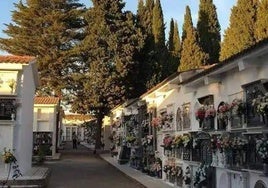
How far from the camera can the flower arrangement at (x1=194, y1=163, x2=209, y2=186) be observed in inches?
471

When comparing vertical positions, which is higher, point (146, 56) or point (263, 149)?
point (146, 56)

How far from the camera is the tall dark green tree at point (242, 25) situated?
2216 centimetres

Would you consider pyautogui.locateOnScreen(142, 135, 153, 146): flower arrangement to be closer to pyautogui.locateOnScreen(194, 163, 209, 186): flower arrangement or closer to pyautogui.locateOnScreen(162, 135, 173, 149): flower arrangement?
pyautogui.locateOnScreen(162, 135, 173, 149): flower arrangement

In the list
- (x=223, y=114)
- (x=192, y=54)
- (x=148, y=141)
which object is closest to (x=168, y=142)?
(x=148, y=141)

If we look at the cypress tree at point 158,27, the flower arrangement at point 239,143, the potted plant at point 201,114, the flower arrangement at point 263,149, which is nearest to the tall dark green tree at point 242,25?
the potted plant at point 201,114

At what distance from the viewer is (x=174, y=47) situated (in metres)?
38.7

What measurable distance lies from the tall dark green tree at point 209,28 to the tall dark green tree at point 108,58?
536 cm

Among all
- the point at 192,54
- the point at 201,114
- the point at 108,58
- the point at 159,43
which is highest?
the point at 159,43

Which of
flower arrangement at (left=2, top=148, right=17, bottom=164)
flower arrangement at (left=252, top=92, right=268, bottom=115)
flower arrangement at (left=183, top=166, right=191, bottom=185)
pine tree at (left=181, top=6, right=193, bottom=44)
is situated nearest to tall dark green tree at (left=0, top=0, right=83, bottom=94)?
pine tree at (left=181, top=6, right=193, bottom=44)

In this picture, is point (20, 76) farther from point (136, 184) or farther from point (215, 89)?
point (215, 89)

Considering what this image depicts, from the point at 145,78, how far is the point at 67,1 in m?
14.4

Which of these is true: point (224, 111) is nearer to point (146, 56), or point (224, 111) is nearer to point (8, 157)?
point (8, 157)

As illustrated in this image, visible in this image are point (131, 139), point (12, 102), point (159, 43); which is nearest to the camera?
point (12, 102)

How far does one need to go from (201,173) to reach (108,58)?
26909 millimetres
